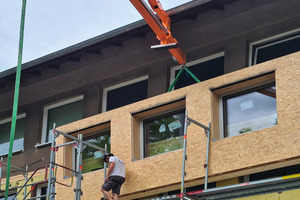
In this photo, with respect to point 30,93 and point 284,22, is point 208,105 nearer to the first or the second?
point 284,22

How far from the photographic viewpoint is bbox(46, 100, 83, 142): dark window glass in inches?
758

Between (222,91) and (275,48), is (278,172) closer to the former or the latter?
(222,91)

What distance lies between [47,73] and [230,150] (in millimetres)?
7742

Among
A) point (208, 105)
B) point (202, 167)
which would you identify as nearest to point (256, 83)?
point (208, 105)

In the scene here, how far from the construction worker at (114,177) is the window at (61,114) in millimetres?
4309

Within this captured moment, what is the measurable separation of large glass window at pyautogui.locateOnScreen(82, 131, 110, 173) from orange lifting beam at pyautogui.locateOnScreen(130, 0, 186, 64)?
9.17 ft

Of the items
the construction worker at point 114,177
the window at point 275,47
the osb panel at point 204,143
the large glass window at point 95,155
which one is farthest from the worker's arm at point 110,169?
the window at point 275,47

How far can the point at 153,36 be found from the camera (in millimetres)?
17547

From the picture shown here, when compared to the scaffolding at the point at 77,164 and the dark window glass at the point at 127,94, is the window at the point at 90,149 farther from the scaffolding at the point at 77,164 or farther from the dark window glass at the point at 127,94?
the dark window glass at the point at 127,94

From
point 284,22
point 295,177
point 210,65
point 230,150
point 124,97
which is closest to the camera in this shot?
point 295,177

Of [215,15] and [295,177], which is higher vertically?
[215,15]

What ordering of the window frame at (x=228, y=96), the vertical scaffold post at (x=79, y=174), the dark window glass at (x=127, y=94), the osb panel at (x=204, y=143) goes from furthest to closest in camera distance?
the dark window glass at (x=127, y=94), the vertical scaffold post at (x=79, y=174), the window frame at (x=228, y=96), the osb panel at (x=204, y=143)

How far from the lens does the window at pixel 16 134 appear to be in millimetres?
20234

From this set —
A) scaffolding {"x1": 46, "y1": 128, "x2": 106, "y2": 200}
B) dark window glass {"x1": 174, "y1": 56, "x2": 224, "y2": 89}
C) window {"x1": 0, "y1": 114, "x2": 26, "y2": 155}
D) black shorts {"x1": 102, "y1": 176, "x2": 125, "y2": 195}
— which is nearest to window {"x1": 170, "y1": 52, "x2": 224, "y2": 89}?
dark window glass {"x1": 174, "y1": 56, "x2": 224, "y2": 89}
